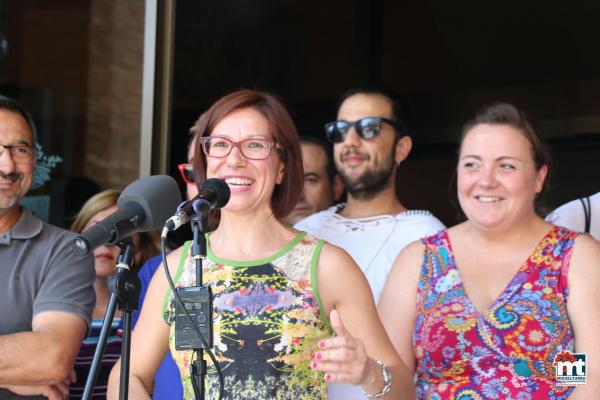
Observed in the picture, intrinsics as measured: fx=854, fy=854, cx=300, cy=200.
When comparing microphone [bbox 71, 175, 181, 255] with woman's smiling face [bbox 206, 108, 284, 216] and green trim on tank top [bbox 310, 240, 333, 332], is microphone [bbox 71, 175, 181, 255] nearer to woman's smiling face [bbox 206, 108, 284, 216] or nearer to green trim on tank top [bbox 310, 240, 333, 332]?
woman's smiling face [bbox 206, 108, 284, 216]

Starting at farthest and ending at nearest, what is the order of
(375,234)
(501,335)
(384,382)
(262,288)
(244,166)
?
(375,234), (501,335), (244,166), (262,288), (384,382)

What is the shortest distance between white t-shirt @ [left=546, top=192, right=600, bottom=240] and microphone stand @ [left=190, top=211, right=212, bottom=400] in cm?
197

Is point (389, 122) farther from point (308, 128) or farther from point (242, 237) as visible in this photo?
point (308, 128)

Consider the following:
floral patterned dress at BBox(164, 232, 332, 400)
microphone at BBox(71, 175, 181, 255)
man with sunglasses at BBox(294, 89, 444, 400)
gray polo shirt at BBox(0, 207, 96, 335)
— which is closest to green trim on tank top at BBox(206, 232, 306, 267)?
floral patterned dress at BBox(164, 232, 332, 400)

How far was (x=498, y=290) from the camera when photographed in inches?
111

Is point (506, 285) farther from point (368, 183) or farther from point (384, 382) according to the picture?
point (368, 183)


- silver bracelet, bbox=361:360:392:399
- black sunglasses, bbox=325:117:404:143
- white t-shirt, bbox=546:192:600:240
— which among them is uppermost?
black sunglasses, bbox=325:117:404:143

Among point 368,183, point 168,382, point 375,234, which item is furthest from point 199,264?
point 368,183

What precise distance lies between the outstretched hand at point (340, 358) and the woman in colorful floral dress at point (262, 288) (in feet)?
0.26

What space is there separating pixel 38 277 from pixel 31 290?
2.1 inches

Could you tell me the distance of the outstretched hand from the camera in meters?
1.98

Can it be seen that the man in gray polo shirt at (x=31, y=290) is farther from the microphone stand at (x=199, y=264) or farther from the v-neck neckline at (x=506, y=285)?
the v-neck neckline at (x=506, y=285)

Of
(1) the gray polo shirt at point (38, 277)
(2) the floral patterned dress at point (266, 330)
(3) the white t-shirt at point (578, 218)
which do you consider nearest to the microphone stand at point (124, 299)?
(2) the floral patterned dress at point (266, 330)

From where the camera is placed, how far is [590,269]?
2746mm
